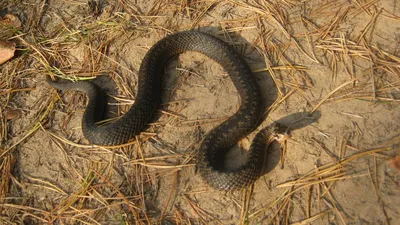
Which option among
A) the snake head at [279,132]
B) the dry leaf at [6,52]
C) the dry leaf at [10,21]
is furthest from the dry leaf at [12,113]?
the snake head at [279,132]

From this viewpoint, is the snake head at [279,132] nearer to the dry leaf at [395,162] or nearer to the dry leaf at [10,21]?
the dry leaf at [395,162]

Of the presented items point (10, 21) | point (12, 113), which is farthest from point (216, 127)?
point (10, 21)

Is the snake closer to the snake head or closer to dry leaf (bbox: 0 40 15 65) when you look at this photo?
the snake head

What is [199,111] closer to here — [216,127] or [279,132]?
[216,127]

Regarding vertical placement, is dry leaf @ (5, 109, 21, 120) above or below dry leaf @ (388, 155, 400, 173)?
below

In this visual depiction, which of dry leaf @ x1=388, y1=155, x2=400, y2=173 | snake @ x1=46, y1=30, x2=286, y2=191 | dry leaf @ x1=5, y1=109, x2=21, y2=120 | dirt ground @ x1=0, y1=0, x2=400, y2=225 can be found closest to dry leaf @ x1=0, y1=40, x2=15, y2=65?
dirt ground @ x1=0, y1=0, x2=400, y2=225

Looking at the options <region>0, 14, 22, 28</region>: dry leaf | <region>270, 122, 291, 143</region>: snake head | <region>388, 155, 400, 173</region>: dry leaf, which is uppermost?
<region>388, 155, 400, 173</region>: dry leaf
